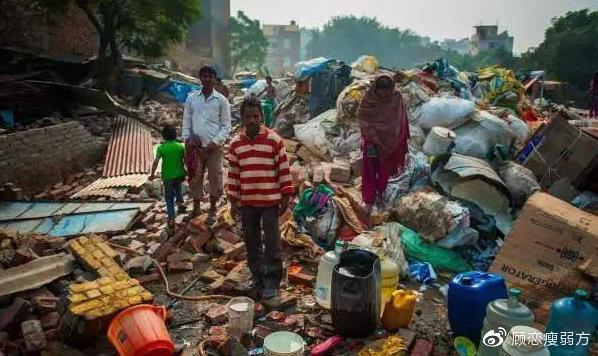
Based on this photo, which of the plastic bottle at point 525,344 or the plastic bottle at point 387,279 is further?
the plastic bottle at point 387,279

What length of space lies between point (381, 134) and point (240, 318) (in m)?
2.80

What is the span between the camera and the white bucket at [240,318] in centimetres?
308

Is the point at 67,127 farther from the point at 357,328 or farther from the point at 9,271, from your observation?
the point at 357,328

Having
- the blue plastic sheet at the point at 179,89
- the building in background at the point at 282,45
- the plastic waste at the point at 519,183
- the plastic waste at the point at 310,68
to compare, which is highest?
the building in background at the point at 282,45

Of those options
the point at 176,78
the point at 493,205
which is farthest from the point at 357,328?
the point at 176,78

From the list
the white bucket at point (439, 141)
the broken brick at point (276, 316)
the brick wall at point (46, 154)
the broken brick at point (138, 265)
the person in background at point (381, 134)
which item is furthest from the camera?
the brick wall at point (46, 154)

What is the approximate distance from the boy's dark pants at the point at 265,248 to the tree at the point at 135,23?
34.7 feet

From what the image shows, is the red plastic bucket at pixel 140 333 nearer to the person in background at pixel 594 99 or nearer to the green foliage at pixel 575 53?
the person in background at pixel 594 99

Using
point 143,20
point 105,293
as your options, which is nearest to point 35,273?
point 105,293

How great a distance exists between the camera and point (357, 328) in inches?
118

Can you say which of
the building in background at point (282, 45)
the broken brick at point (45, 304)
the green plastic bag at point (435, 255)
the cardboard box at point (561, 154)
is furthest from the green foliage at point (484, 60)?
the broken brick at point (45, 304)

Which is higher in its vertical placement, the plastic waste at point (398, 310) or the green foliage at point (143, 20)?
the green foliage at point (143, 20)

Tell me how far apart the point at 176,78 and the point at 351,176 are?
11.4m

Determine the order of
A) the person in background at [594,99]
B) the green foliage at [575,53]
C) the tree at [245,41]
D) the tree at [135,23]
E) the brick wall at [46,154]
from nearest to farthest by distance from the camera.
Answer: the brick wall at [46,154]
the tree at [135,23]
the person in background at [594,99]
the green foliage at [575,53]
the tree at [245,41]
